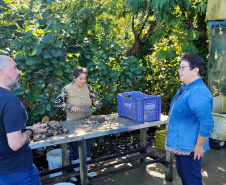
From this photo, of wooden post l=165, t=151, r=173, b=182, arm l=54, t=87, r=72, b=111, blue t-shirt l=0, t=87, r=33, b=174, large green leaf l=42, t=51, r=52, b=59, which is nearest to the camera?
blue t-shirt l=0, t=87, r=33, b=174

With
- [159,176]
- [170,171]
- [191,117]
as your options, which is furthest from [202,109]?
[159,176]

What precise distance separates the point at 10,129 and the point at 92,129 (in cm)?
147

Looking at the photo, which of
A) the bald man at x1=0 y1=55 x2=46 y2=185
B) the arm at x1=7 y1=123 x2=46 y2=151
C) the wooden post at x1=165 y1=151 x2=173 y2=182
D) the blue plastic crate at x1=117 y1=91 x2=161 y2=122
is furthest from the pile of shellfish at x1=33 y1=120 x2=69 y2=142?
the wooden post at x1=165 y1=151 x2=173 y2=182

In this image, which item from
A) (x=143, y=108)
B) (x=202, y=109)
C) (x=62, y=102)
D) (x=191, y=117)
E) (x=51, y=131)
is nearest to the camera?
(x=202, y=109)

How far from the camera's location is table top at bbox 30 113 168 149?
8.99 feet

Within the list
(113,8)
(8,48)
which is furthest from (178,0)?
(8,48)

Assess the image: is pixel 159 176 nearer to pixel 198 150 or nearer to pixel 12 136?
pixel 198 150

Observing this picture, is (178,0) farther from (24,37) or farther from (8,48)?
(8,48)

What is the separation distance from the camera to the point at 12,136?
181 cm

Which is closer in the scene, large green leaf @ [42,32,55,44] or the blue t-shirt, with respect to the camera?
the blue t-shirt

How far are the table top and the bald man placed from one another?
0.59m

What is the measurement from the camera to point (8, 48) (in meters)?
4.08

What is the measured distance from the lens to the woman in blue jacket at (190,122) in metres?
2.33

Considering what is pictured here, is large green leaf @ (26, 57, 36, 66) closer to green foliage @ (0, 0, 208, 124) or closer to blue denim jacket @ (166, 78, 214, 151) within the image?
green foliage @ (0, 0, 208, 124)
